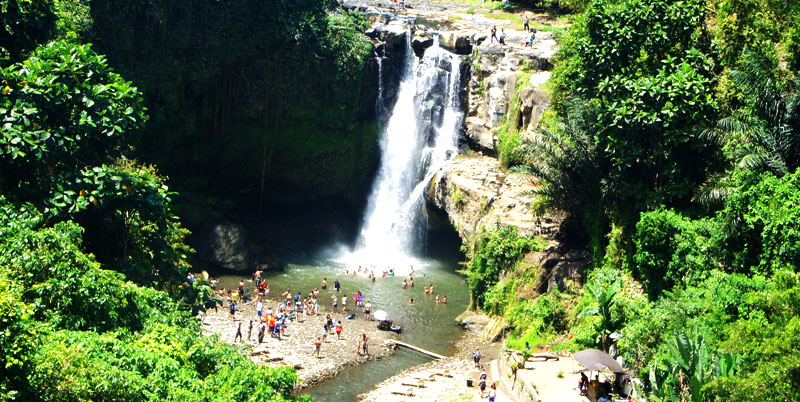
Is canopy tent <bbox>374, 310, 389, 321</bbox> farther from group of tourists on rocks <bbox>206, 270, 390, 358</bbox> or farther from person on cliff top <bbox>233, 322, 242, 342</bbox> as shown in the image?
person on cliff top <bbox>233, 322, 242, 342</bbox>

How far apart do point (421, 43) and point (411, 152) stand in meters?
7.06

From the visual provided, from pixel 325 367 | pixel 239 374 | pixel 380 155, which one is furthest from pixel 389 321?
pixel 239 374

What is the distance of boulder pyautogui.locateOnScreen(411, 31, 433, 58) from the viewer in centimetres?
4431

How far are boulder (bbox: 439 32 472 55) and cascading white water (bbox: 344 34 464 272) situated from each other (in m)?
0.59

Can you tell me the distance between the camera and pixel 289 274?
38969 millimetres

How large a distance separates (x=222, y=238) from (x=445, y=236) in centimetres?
1384

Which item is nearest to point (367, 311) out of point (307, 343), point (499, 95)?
point (307, 343)

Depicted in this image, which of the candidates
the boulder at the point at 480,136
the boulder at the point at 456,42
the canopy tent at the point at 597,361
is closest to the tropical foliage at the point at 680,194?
the canopy tent at the point at 597,361

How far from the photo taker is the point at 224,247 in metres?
39.4

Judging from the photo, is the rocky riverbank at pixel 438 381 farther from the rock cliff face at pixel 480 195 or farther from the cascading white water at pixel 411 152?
the cascading white water at pixel 411 152

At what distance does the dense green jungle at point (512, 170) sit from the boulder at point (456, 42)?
202 inches

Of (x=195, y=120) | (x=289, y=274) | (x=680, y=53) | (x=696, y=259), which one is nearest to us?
(x=696, y=259)

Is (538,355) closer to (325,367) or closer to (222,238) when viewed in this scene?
(325,367)

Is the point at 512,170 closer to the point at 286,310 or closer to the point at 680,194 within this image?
the point at 680,194
